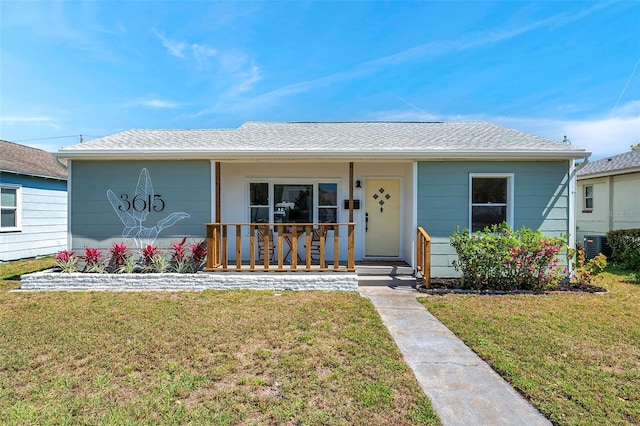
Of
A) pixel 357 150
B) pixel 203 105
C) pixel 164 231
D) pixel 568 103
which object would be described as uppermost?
pixel 203 105

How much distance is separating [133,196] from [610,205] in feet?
49.8

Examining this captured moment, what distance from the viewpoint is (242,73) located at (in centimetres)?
1230

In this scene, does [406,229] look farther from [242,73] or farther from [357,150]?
[242,73]

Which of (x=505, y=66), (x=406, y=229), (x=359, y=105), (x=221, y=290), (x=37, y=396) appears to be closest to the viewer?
(x=37, y=396)

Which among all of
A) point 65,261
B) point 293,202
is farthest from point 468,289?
point 65,261

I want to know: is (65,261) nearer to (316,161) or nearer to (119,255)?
(119,255)

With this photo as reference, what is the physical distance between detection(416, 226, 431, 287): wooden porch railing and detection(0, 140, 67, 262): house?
10.9m

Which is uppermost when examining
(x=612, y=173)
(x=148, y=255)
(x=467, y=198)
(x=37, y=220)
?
(x=612, y=173)

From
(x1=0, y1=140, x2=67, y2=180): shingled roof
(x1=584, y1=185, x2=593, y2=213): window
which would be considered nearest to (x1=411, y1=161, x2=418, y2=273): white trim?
(x1=584, y1=185, x2=593, y2=213): window

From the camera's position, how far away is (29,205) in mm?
10172

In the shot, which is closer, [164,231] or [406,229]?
[164,231]

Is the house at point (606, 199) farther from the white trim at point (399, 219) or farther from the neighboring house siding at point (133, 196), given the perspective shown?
the neighboring house siding at point (133, 196)

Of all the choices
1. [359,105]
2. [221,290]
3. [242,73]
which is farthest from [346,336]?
[359,105]

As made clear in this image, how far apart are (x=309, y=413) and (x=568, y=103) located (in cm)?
1710
